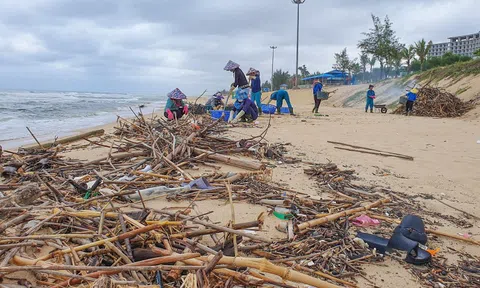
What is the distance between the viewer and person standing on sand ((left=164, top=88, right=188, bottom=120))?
328 inches

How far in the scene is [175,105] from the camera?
861cm

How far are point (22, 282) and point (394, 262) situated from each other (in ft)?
7.55

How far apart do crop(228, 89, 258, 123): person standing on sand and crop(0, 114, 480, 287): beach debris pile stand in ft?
17.6

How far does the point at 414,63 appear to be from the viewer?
43.1 m

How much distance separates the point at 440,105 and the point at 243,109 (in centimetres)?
921

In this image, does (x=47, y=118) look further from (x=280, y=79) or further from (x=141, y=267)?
Result: (x=280, y=79)

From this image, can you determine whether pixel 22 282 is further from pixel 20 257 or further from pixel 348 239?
pixel 348 239

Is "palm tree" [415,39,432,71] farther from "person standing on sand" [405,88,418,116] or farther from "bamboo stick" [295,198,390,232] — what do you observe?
"bamboo stick" [295,198,390,232]

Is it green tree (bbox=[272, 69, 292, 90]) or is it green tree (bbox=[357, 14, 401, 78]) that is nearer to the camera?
green tree (bbox=[357, 14, 401, 78])

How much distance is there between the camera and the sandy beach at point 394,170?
265 centimetres

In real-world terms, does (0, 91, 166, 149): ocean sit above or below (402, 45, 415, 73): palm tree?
below

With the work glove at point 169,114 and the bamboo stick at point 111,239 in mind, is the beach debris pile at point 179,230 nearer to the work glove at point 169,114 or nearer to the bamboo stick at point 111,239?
the bamboo stick at point 111,239

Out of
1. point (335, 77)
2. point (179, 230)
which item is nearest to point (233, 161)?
point (179, 230)

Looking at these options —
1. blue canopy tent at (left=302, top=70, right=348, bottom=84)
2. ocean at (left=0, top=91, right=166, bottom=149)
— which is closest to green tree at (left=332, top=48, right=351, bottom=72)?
blue canopy tent at (left=302, top=70, right=348, bottom=84)
